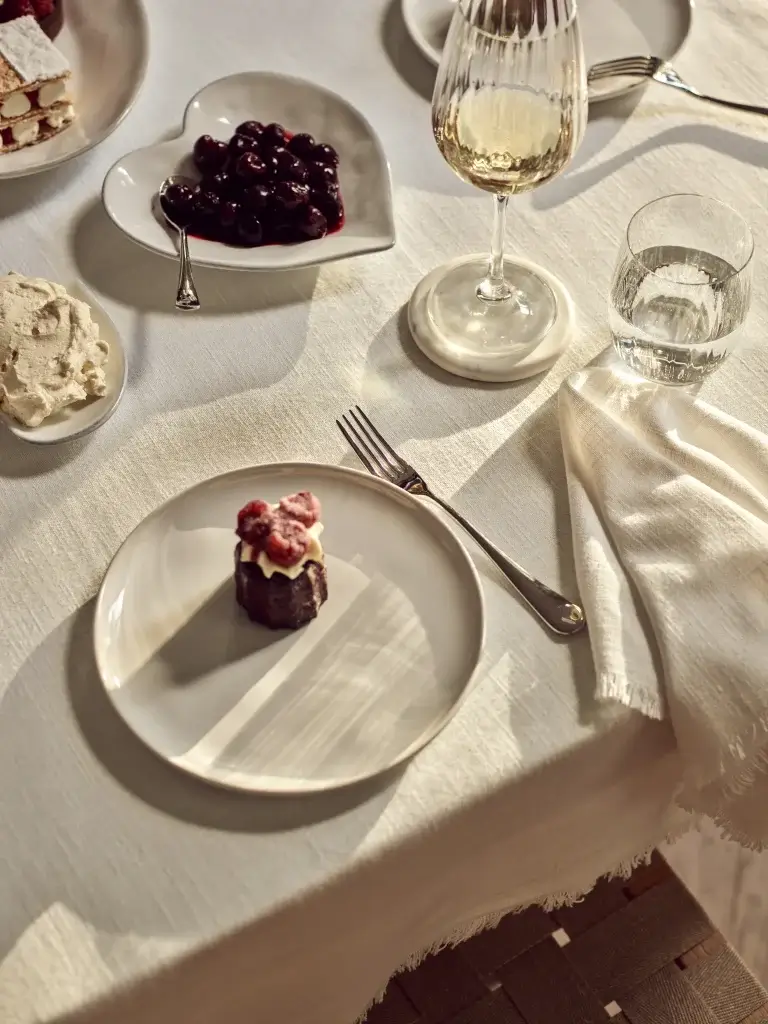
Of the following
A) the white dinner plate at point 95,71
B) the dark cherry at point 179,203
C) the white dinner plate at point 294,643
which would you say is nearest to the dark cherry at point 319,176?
the dark cherry at point 179,203

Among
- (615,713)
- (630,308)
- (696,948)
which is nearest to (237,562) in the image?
(615,713)

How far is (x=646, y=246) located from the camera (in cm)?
89

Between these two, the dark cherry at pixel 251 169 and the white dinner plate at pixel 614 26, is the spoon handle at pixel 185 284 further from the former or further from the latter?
the white dinner plate at pixel 614 26

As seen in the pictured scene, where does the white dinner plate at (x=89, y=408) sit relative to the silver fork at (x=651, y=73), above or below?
below

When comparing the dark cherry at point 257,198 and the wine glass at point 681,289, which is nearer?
the wine glass at point 681,289

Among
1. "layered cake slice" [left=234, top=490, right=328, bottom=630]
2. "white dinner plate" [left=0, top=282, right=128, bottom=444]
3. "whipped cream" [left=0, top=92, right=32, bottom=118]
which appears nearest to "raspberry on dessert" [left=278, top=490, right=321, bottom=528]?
"layered cake slice" [left=234, top=490, right=328, bottom=630]

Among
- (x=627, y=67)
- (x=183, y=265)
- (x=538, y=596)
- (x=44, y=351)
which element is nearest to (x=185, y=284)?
(x=183, y=265)

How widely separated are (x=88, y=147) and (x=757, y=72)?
0.69 metres

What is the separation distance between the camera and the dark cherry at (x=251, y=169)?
93 centimetres

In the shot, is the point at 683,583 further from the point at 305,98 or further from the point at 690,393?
the point at 305,98

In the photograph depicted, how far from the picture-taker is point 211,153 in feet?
3.18

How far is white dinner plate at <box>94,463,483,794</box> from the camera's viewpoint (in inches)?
26.3

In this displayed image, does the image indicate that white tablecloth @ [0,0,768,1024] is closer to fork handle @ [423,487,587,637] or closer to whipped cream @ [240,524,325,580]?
fork handle @ [423,487,587,637]

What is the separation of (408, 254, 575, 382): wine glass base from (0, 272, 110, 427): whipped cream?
266 mm
